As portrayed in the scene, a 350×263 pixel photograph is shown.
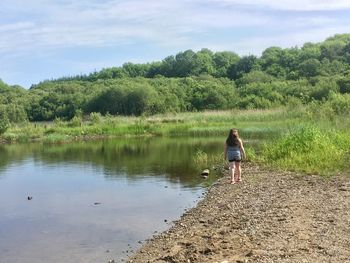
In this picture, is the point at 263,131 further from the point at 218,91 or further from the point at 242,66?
the point at 242,66

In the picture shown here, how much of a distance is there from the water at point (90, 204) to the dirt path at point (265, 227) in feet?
3.44

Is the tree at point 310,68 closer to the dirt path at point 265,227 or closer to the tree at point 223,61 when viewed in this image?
the tree at point 223,61

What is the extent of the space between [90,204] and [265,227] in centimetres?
781

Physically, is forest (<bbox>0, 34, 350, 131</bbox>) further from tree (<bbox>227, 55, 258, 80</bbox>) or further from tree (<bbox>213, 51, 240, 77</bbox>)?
tree (<bbox>213, 51, 240, 77</bbox>)

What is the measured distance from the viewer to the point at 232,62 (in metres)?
147

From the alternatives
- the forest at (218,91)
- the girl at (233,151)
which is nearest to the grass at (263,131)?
the girl at (233,151)

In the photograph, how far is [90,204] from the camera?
16.7 metres

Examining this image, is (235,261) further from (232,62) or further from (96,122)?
(232,62)

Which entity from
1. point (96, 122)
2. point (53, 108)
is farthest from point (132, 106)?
point (96, 122)

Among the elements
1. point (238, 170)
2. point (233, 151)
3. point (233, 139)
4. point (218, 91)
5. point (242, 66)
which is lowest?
point (238, 170)

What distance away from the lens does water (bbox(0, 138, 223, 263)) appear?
11.6 metres

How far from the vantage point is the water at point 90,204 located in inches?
458

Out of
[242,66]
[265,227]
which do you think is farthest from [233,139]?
[242,66]

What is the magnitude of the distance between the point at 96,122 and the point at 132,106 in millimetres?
30718
